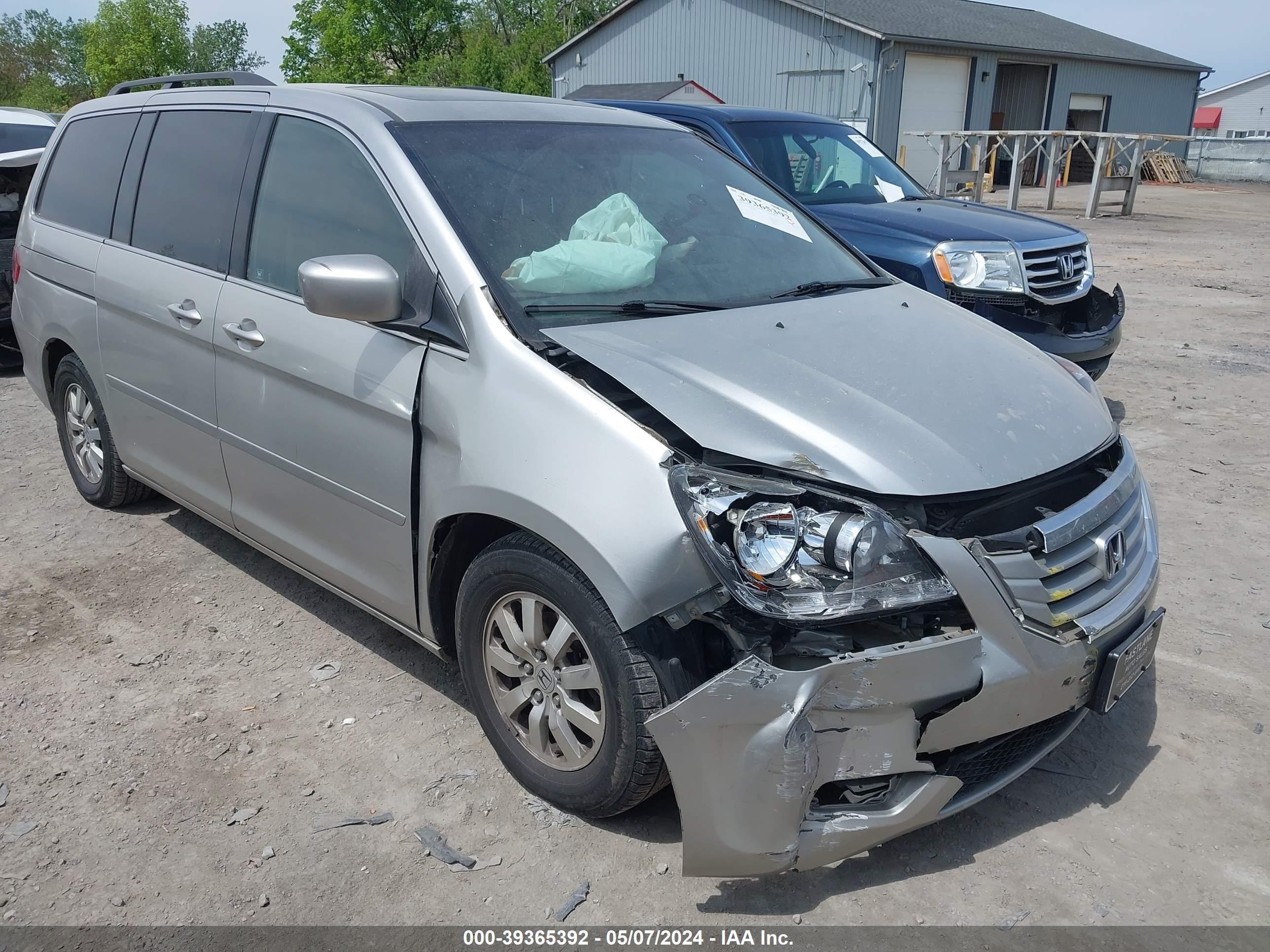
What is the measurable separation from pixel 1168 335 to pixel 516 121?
7810 millimetres

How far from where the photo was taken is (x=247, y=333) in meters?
3.47

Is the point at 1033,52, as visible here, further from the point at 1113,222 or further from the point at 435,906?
the point at 435,906

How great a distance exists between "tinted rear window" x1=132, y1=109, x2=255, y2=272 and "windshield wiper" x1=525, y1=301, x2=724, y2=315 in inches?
56.8

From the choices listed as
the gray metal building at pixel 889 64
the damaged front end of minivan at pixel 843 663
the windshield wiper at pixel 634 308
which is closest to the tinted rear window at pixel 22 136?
the windshield wiper at pixel 634 308

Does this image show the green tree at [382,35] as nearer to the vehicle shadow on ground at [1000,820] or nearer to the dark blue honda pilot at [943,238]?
the dark blue honda pilot at [943,238]

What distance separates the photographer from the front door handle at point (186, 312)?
3729 millimetres

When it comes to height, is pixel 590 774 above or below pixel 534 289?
below

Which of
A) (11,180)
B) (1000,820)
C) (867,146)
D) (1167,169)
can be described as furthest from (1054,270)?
(1167,169)

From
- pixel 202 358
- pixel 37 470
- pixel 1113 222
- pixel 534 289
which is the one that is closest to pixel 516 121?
pixel 534 289

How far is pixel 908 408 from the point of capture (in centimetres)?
269

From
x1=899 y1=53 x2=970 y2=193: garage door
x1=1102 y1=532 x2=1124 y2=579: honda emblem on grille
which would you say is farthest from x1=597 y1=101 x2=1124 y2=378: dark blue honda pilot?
x1=899 y1=53 x2=970 y2=193: garage door

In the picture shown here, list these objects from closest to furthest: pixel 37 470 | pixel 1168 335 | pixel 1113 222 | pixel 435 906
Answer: pixel 435 906 < pixel 37 470 < pixel 1168 335 < pixel 1113 222

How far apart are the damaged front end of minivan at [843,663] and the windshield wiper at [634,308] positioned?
80 cm

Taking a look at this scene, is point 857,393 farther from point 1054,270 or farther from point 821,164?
point 821,164
